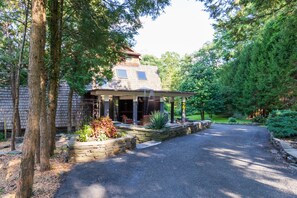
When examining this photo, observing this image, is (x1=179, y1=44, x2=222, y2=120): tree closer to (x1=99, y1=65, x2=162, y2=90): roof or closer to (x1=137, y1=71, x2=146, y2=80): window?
(x1=99, y1=65, x2=162, y2=90): roof

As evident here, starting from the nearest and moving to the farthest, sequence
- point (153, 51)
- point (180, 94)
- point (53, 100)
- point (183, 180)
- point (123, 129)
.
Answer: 1. point (183, 180)
2. point (53, 100)
3. point (123, 129)
4. point (180, 94)
5. point (153, 51)

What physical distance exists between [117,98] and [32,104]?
11.9m

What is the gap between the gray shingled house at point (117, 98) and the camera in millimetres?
12055

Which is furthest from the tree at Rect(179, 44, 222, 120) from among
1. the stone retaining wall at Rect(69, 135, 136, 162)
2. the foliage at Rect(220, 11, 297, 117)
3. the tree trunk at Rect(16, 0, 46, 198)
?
the tree trunk at Rect(16, 0, 46, 198)

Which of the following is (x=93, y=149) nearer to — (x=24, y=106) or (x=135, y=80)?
(x=24, y=106)

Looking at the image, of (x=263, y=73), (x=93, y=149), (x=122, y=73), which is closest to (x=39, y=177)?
(x=93, y=149)

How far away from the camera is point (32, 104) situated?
12.6 ft

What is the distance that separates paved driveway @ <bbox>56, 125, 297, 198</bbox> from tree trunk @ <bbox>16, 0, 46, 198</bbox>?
621mm

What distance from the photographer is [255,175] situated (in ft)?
15.6

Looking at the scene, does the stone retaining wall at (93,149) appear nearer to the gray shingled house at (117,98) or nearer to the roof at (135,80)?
the gray shingled house at (117,98)

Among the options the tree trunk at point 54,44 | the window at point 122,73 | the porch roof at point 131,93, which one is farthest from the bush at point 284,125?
the window at point 122,73

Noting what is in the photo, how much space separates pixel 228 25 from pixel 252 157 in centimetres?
478

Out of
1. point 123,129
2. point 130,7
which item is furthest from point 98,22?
point 123,129

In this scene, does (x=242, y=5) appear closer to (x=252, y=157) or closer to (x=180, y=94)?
(x=252, y=157)
